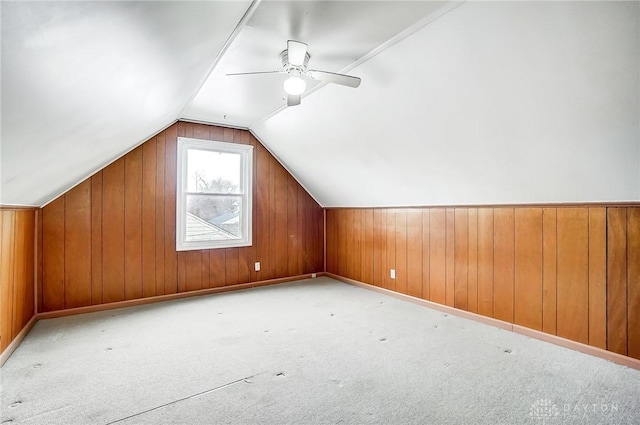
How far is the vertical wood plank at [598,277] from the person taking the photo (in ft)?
8.06

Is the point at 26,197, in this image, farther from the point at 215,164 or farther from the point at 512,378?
the point at 512,378

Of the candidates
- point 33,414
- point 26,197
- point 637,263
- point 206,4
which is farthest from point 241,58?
point 637,263

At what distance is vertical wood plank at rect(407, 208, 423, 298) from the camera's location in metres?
3.90

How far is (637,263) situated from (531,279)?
0.74 m

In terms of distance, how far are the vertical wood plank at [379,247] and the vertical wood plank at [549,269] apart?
1.89 meters

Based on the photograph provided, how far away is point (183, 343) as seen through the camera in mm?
2740

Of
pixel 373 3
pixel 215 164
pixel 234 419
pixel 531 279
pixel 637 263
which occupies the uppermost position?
pixel 373 3

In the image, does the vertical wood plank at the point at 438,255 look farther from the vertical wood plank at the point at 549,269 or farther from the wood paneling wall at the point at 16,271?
the wood paneling wall at the point at 16,271

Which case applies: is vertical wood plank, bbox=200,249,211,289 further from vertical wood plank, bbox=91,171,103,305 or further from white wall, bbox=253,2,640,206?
white wall, bbox=253,2,640,206

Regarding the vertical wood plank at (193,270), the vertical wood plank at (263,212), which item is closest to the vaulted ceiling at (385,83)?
the vertical wood plank at (263,212)

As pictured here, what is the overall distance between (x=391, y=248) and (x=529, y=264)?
65.6 inches

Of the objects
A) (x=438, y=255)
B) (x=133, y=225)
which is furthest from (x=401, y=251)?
(x=133, y=225)

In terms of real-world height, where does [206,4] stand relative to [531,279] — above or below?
above

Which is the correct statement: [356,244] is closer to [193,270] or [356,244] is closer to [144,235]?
[193,270]
